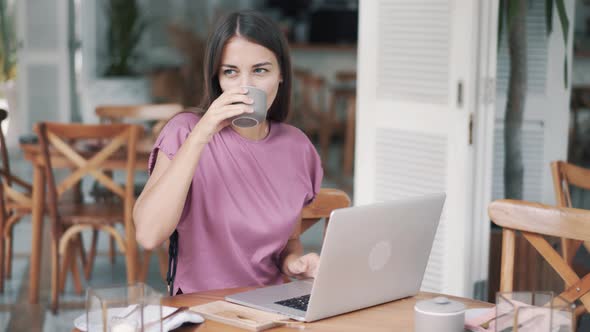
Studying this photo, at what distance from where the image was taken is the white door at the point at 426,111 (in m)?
3.24

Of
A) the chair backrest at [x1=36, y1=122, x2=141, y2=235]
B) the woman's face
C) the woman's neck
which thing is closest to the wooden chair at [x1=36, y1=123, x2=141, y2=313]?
the chair backrest at [x1=36, y1=122, x2=141, y2=235]

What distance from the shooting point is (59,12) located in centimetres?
782

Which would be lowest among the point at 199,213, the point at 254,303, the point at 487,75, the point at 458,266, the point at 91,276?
the point at 91,276

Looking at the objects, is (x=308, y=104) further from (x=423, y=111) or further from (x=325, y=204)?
(x=325, y=204)

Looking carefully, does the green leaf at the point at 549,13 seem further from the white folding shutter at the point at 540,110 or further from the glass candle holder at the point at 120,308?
the glass candle holder at the point at 120,308

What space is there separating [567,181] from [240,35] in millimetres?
1449

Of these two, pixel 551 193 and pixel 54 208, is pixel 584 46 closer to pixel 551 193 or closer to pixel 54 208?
pixel 551 193

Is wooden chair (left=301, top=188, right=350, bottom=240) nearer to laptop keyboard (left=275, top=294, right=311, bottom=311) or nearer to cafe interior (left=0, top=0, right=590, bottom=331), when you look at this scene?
cafe interior (left=0, top=0, right=590, bottom=331)

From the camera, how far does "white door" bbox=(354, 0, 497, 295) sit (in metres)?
3.24

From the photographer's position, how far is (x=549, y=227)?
193 cm

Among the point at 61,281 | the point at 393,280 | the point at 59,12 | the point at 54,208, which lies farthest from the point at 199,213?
the point at 59,12

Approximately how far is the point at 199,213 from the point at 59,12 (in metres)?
6.35

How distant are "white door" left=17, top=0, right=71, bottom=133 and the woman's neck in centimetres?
616

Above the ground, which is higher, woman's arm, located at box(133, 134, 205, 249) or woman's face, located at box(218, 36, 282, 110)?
woman's face, located at box(218, 36, 282, 110)
